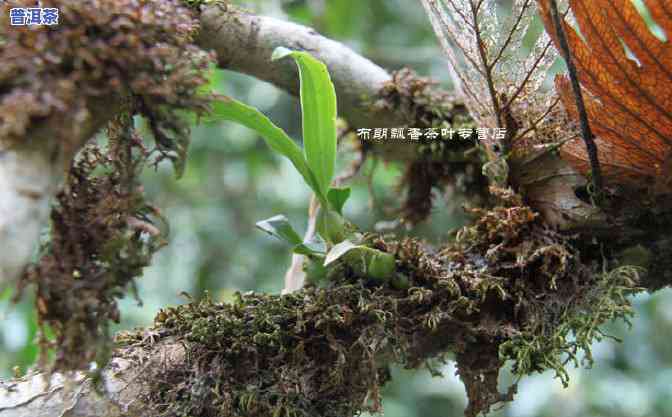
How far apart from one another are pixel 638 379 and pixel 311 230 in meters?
1.51

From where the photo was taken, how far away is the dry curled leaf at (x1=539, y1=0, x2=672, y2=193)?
74 centimetres

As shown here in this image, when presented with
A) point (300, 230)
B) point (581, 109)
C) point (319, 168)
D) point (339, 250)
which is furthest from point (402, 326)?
point (300, 230)

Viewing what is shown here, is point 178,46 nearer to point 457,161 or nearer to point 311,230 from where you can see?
point 311,230

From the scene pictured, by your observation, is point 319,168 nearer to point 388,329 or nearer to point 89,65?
point 388,329

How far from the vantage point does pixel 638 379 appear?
2.04m

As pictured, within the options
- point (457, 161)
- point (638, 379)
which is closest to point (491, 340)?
point (457, 161)

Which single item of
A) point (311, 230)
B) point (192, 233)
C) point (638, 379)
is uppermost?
point (311, 230)

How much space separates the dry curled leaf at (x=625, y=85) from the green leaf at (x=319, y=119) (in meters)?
0.28

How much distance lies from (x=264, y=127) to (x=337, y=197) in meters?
0.15

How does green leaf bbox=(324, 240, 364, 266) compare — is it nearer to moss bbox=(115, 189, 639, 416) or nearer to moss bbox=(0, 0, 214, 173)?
moss bbox=(115, 189, 639, 416)

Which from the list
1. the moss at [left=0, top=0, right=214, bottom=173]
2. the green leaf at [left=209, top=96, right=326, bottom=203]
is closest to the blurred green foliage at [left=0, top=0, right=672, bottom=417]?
the green leaf at [left=209, top=96, right=326, bottom=203]

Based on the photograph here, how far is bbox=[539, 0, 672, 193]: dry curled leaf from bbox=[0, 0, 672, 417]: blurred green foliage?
Answer: 3.82ft

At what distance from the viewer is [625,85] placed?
30.2 inches

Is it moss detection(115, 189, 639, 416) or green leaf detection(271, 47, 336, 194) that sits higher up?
green leaf detection(271, 47, 336, 194)
